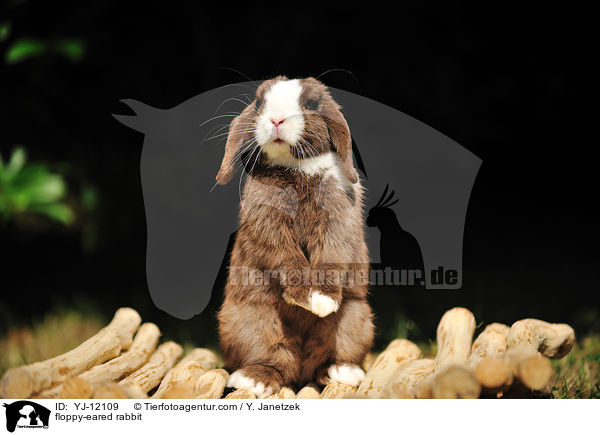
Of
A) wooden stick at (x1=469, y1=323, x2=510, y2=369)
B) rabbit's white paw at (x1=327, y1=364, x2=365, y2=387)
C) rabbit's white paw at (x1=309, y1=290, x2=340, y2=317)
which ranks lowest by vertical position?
rabbit's white paw at (x1=327, y1=364, x2=365, y2=387)

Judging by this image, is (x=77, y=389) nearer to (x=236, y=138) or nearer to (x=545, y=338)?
(x=236, y=138)

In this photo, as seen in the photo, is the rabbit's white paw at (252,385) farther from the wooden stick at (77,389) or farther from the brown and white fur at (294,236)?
the wooden stick at (77,389)

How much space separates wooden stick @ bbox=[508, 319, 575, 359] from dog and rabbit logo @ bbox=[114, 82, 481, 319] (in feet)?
0.98

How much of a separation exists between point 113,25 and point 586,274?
253 centimetres

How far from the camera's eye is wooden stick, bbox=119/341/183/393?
4.84 ft

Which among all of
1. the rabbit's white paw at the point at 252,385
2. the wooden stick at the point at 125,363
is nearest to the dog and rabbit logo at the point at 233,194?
the wooden stick at the point at 125,363

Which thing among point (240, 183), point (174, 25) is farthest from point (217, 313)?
point (174, 25)

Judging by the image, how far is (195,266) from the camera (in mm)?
1698

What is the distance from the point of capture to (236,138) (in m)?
1.42

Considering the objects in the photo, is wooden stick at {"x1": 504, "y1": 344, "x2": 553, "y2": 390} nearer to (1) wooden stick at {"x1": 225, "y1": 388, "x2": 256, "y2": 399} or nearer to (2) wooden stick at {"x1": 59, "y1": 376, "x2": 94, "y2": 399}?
(1) wooden stick at {"x1": 225, "y1": 388, "x2": 256, "y2": 399}

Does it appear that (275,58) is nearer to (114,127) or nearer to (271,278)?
(114,127)

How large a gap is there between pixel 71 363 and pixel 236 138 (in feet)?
2.42

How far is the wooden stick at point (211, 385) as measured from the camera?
4.58 feet
